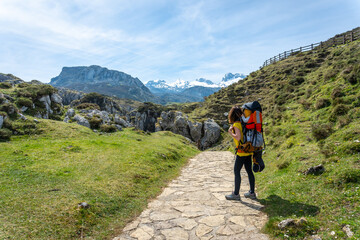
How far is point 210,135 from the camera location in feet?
156

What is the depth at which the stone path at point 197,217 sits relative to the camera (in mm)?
6219

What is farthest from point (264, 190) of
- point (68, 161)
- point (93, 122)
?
point (93, 122)

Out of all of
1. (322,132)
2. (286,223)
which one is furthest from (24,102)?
(322,132)

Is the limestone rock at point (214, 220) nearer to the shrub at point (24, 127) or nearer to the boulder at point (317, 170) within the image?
the boulder at point (317, 170)

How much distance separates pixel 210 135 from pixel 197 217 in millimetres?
40864

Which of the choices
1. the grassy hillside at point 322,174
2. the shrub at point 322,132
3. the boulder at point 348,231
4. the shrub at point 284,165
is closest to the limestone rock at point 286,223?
the grassy hillside at point 322,174

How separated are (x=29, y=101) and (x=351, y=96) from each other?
3236cm

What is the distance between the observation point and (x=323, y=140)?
451 inches

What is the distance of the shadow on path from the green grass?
513cm

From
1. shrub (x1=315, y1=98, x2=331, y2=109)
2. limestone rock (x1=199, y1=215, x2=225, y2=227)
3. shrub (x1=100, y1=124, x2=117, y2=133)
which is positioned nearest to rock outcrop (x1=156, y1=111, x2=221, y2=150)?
shrub (x1=100, y1=124, x2=117, y2=133)

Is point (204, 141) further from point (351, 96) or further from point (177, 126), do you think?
point (351, 96)

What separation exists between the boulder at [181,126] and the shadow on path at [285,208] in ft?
143

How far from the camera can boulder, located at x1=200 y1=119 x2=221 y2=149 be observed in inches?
1862

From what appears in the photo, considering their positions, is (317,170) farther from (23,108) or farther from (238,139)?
(23,108)
